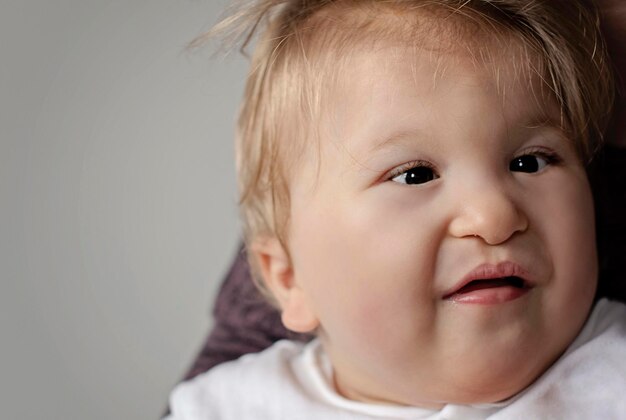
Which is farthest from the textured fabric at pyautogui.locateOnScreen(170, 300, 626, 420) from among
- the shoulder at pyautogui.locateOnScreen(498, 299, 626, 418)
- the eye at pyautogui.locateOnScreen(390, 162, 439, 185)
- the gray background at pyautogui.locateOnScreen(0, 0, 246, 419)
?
the gray background at pyautogui.locateOnScreen(0, 0, 246, 419)

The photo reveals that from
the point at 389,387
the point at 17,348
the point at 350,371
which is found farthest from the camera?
the point at 17,348

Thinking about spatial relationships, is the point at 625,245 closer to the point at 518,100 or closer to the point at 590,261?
the point at 590,261

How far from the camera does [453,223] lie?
1.04 meters

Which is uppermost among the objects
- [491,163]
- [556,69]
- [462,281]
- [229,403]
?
[556,69]

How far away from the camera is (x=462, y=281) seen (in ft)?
3.42

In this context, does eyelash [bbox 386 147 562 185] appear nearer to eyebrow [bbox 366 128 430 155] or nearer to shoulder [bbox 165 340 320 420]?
eyebrow [bbox 366 128 430 155]

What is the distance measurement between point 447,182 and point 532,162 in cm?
11

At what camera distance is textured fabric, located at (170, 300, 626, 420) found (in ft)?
3.60

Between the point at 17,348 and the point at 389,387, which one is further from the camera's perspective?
the point at 17,348

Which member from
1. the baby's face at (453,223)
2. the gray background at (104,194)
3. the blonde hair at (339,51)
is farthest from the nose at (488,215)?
the gray background at (104,194)

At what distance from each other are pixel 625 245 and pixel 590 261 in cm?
21

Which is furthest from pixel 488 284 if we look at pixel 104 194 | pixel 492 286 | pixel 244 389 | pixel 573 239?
pixel 104 194

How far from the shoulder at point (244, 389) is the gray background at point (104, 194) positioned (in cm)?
72

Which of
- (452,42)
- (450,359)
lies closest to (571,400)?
(450,359)
